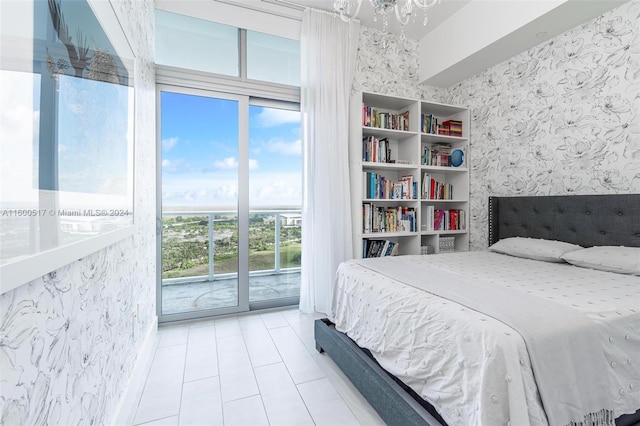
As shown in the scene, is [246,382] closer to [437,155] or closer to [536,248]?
[536,248]

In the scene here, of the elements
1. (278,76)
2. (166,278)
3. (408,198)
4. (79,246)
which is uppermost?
(278,76)

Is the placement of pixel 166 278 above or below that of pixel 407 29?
below

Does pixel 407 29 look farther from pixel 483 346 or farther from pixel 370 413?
pixel 370 413

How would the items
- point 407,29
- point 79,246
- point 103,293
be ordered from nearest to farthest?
1. point 79,246
2. point 103,293
3. point 407,29

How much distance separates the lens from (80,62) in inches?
36.0

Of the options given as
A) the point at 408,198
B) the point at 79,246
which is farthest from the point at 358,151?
the point at 79,246

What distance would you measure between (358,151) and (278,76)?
1141 mm

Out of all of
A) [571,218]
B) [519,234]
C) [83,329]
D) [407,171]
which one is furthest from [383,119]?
[83,329]

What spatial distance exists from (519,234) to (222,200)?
284 cm

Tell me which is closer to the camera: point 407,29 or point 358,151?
point 358,151

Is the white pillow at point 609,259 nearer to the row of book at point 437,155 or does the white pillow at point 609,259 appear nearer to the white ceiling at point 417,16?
the row of book at point 437,155

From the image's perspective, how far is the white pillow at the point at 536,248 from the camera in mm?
2113

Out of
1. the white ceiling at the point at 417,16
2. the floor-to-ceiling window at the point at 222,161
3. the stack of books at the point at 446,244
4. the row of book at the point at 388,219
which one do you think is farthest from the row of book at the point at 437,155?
the floor-to-ceiling window at the point at 222,161

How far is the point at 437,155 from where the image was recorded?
3.32 meters
